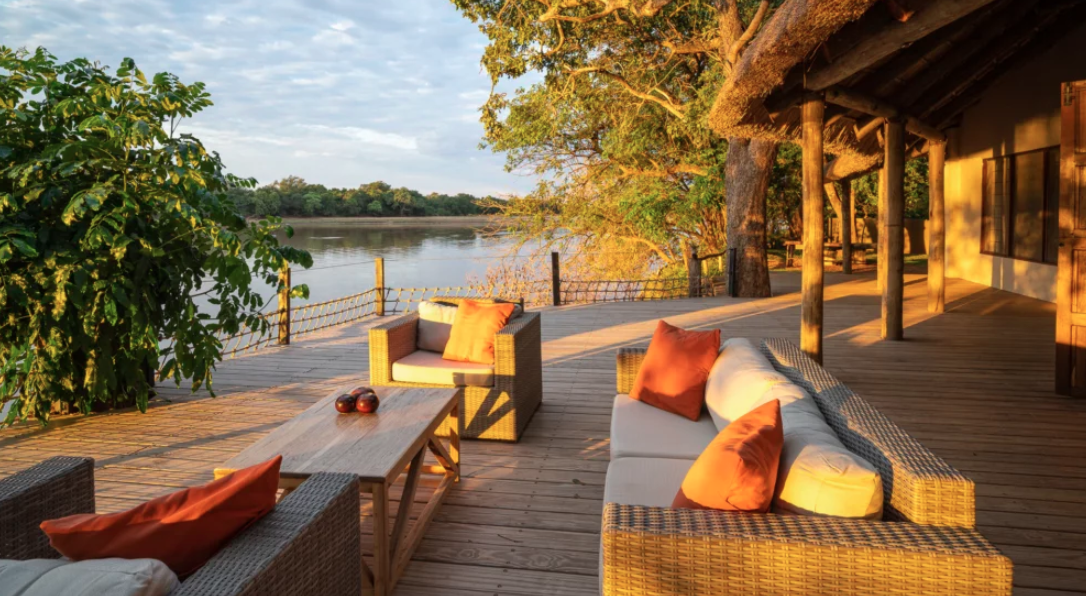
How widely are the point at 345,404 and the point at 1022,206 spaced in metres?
9.75

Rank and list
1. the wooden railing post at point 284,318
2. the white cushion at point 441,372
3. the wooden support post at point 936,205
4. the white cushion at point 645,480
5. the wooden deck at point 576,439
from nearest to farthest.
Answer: the white cushion at point 645,480
the wooden deck at point 576,439
the white cushion at point 441,372
the wooden railing post at point 284,318
the wooden support post at point 936,205

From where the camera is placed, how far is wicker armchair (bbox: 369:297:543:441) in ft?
12.9

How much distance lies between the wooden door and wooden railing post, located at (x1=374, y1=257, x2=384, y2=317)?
692cm

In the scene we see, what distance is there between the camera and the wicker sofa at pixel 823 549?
1.46 metres

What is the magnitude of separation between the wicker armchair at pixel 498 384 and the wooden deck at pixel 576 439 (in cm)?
12

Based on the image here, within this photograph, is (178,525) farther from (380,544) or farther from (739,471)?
(739,471)

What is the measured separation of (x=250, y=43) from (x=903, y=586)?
1335cm

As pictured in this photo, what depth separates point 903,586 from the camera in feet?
4.82

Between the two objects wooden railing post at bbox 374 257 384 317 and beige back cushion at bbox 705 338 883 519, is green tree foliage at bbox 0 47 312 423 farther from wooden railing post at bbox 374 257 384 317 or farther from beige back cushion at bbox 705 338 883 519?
wooden railing post at bbox 374 257 384 317

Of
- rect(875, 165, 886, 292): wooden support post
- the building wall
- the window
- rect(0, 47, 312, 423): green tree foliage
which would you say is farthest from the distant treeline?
the window

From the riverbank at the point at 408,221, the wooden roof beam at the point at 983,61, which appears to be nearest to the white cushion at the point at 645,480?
the wooden roof beam at the point at 983,61

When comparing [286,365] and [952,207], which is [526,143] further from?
[286,365]

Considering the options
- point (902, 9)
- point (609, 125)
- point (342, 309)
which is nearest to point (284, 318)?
point (342, 309)

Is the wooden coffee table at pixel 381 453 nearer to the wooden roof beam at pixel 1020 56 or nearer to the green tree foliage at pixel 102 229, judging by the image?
the green tree foliage at pixel 102 229
